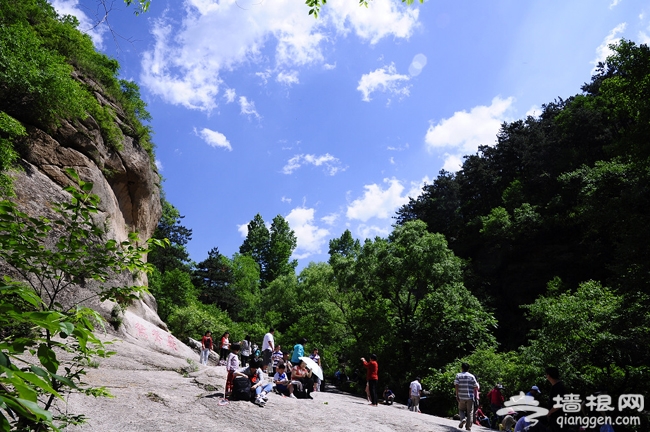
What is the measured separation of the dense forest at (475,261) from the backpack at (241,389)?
575 cm

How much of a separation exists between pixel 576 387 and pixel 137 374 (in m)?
14.3

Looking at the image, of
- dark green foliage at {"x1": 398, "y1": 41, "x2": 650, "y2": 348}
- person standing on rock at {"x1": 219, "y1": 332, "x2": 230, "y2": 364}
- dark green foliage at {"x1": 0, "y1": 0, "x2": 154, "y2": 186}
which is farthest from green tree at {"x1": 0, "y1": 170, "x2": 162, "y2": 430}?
dark green foliage at {"x1": 398, "y1": 41, "x2": 650, "y2": 348}

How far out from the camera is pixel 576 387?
48.3 feet

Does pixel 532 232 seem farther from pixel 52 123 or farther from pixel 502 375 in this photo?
pixel 52 123

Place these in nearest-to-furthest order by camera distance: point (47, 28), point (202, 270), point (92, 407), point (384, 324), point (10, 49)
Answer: point (92, 407), point (10, 49), point (47, 28), point (384, 324), point (202, 270)

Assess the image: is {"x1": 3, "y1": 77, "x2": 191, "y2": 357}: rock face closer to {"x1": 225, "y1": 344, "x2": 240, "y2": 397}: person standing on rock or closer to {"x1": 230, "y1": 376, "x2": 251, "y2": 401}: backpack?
{"x1": 225, "y1": 344, "x2": 240, "y2": 397}: person standing on rock

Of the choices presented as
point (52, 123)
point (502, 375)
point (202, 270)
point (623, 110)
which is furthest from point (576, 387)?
point (202, 270)

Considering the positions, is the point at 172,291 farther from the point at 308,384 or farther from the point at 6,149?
the point at 308,384

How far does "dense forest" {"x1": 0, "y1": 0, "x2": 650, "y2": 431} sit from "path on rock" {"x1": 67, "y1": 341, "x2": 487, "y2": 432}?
3960 millimetres

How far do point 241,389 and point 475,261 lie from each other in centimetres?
3413

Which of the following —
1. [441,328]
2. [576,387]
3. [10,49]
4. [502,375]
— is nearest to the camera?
[10,49]

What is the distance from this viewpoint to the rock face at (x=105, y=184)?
13.5m

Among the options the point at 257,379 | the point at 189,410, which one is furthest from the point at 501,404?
the point at 189,410

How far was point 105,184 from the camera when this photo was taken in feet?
56.7
